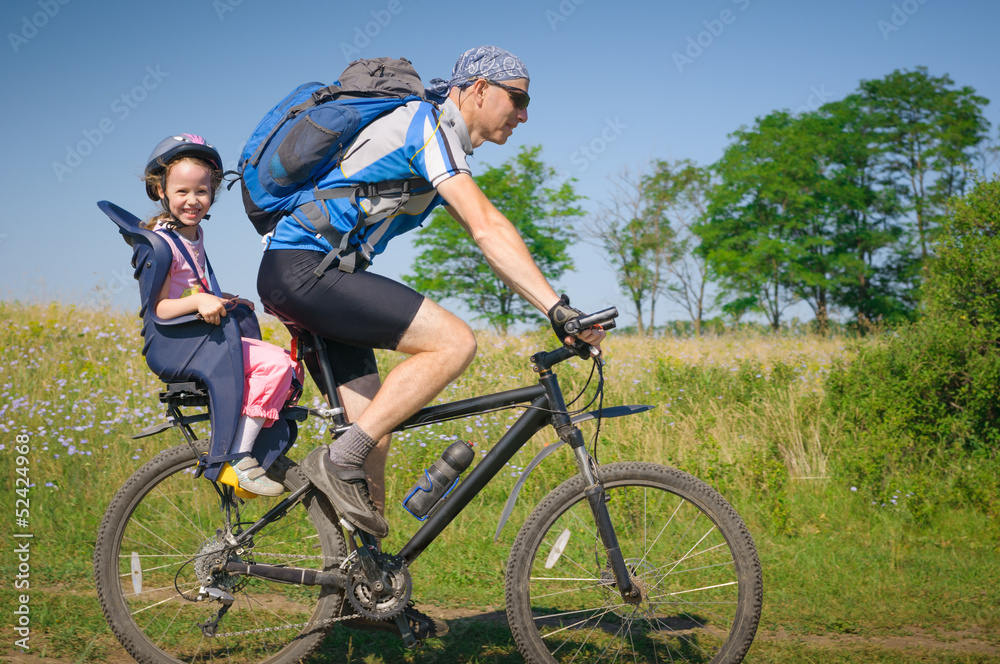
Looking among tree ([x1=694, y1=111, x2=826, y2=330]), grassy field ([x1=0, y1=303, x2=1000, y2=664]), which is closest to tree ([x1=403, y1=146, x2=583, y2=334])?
tree ([x1=694, y1=111, x2=826, y2=330])

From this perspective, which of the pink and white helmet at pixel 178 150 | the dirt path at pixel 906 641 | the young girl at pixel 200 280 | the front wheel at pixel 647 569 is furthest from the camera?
the dirt path at pixel 906 641

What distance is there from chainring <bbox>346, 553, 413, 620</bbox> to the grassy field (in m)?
0.59

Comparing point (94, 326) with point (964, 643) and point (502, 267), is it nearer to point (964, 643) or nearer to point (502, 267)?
point (502, 267)

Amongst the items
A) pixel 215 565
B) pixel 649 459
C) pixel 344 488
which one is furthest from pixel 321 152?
pixel 649 459

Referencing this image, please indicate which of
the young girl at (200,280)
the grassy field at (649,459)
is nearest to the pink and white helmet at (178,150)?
the young girl at (200,280)

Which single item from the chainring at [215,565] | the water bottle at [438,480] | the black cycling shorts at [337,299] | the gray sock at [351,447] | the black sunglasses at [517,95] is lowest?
the chainring at [215,565]

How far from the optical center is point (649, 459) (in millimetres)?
5965

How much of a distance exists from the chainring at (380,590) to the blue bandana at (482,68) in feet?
6.25

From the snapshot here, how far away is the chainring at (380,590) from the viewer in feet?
9.44

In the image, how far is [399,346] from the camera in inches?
109

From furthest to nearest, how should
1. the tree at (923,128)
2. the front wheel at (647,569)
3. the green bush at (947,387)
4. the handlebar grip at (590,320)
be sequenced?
the tree at (923,128) < the green bush at (947,387) < the front wheel at (647,569) < the handlebar grip at (590,320)

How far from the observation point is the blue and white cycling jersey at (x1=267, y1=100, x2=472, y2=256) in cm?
264

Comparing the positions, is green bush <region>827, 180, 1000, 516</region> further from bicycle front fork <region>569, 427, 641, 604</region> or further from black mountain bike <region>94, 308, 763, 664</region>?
bicycle front fork <region>569, 427, 641, 604</region>

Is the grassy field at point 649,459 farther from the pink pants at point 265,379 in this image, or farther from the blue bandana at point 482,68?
the blue bandana at point 482,68
